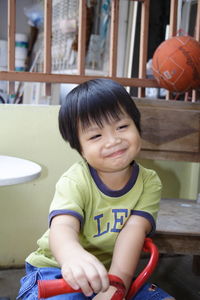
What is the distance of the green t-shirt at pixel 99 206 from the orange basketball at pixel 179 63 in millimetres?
842

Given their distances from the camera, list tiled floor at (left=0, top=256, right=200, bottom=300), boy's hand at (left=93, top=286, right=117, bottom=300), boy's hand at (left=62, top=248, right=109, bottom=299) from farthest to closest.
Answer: tiled floor at (left=0, top=256, right=200, bottom=300), boy's hand at (left=93, top=286, right=117, bottom=300), boy's hand at (left=62, top=248, right=109, bottom=299)

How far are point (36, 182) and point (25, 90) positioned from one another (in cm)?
182

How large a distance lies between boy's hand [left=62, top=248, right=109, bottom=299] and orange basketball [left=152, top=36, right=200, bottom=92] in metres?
1.22

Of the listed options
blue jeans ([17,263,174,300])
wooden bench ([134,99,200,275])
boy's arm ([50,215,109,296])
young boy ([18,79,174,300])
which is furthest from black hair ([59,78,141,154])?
wooden bench ([134,99,200,275])

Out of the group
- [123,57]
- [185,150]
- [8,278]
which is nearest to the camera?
[185,150]

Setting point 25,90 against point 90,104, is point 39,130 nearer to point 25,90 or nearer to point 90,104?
point 90,104

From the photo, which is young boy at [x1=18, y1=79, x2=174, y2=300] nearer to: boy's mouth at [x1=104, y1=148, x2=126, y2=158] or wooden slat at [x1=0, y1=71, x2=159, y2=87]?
boy's mouth at [x1=104, y1=148, x2=126, y2=158]

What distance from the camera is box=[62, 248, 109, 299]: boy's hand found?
26.3 inches

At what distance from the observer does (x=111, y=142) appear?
0.88m

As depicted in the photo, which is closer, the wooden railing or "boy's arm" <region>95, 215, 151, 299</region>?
"boy's arm" <region>95, 215, 151, 299</region>

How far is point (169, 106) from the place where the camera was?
68.0 inches

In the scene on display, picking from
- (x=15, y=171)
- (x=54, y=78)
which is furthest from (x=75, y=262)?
(x=54, y=78)

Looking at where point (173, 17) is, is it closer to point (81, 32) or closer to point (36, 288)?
point (81, 32)

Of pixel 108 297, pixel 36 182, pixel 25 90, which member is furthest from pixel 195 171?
pixel 25 90
